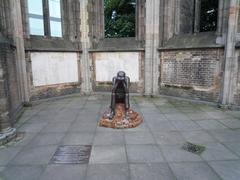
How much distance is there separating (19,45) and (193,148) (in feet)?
21.7

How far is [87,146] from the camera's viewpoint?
153 inches

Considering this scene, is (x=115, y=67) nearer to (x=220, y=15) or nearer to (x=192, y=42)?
(x=192, y=42)

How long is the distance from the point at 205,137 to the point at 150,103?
11.1ft

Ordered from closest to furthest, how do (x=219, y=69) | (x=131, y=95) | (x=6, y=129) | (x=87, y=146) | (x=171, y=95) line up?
(x=87, y=146)
(x=6, y=129)
(x=219, y=69)
(x=171, y=95)
(x=131, y=95)

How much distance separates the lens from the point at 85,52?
9.08 m

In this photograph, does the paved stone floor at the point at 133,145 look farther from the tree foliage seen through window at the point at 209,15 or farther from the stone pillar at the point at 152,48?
the tree foliage seen through window at the point at 209,15

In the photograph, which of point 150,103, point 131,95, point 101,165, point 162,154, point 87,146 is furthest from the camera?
point 131,95

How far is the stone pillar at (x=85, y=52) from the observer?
28.7 feet

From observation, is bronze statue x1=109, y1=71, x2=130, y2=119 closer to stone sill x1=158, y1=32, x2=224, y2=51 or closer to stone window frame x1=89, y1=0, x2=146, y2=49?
stone sill x1=158, y1=32, x2=224, y2=51

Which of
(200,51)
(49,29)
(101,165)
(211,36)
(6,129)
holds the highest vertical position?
(49,29)

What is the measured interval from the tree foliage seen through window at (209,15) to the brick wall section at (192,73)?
3745 mm

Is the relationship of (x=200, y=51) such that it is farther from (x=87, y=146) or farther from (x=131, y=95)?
(x=87, y=146)

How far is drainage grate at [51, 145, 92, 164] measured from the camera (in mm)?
3330

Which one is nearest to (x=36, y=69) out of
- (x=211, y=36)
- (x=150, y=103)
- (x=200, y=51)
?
(x=150, y=103)
